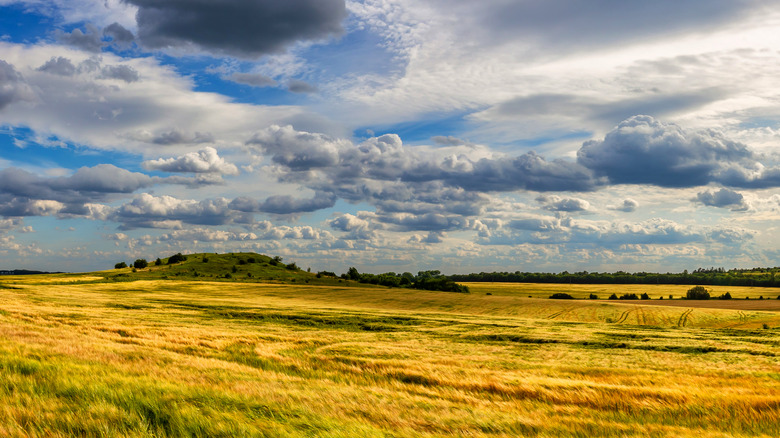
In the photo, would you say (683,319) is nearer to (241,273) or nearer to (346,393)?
(346,393)

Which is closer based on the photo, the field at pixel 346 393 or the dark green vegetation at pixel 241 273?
the field at pixel 346 393

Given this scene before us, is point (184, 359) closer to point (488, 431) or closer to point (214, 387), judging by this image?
point (214, 387)

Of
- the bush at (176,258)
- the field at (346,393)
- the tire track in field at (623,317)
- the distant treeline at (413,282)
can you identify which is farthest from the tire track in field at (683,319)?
the bush at (176,258)

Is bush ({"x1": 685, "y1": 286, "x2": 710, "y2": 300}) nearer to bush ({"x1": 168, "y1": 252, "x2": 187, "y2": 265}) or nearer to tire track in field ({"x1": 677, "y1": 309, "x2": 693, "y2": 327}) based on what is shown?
tire track in field ({"x1": 677, "y1": 309, "x2": 693, "y2": 327})

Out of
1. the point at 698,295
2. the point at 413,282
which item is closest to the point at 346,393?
the point at 698,295

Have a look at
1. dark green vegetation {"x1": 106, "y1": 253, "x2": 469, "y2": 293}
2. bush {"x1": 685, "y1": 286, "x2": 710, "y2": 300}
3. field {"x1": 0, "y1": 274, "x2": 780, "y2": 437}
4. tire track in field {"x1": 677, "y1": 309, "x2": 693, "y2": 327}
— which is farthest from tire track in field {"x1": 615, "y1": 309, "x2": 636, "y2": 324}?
dark green vegetation {"x1": 106, "y1": 253, "x2": 469, "y2": 293}

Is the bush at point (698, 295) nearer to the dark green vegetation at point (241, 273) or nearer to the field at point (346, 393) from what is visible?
the dark green vegetation at point (241, 273)

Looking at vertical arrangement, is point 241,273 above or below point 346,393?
below

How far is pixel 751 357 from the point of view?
21641 mm

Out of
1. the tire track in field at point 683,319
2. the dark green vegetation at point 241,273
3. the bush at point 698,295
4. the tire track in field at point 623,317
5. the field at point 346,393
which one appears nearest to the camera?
the field at point 346,393

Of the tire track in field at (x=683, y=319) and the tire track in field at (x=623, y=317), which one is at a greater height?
the tire track in field at (x=683, y=319)

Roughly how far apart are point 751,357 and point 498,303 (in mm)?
56782

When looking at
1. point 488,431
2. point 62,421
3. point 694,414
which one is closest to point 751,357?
point 694,414

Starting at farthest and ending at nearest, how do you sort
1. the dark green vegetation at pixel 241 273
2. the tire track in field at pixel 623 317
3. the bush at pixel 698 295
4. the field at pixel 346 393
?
1. the dark green vegetation at pixel 241 273
2. the bush at pixel 698 295
3. the tire track in field at pixel 623 317
4. the field at pixel 346 393
